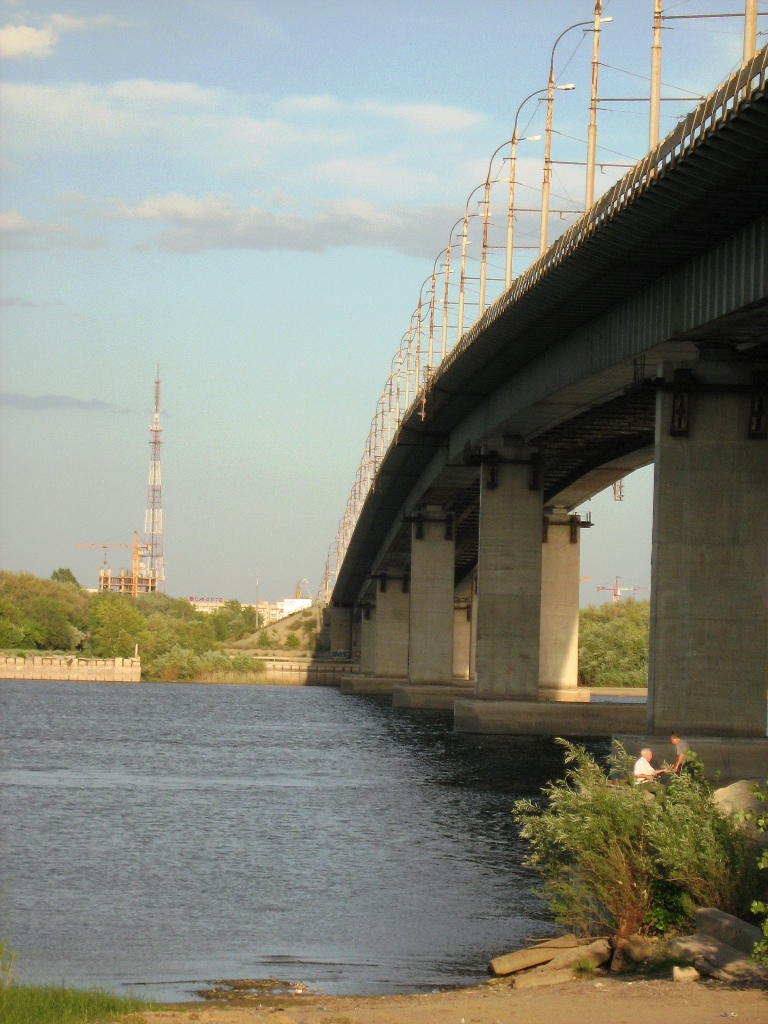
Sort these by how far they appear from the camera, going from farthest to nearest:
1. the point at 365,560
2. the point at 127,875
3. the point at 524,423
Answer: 1. the point at 365,560
2. the point at 524,423
3. the point at 127,875

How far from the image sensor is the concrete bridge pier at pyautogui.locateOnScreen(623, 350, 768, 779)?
36750mm

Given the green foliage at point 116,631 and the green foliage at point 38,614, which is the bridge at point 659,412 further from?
the green foliage at point 38,614

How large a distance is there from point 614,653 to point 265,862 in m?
128

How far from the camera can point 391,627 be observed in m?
111

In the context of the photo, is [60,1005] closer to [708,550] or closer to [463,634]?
[708,550]

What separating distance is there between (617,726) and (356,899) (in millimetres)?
37189

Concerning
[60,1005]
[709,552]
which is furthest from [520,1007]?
[709,552]

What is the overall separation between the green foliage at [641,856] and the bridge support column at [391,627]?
91825mm

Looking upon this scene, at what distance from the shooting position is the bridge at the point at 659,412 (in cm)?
2905

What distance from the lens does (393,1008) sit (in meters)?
16.2

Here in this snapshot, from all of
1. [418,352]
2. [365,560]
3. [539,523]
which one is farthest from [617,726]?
[365,560]

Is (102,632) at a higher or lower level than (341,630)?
lower

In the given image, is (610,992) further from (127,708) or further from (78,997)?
(127,708)

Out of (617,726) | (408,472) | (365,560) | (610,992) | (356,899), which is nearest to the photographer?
(610,992)
